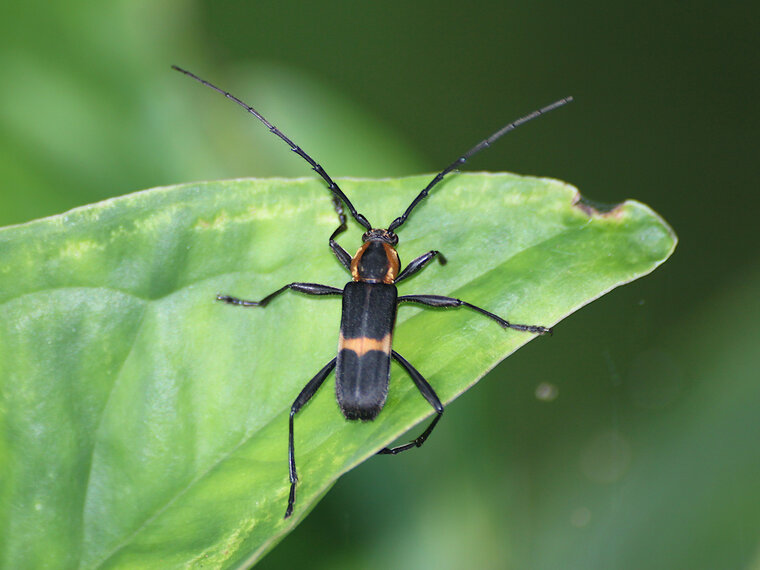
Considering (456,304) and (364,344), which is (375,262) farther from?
(456,304)

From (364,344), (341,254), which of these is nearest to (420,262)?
(341,254)

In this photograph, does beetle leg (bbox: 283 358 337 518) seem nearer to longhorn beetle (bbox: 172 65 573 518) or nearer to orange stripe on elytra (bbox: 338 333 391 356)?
longhorn beetle (bbox: 172 65 573 518)

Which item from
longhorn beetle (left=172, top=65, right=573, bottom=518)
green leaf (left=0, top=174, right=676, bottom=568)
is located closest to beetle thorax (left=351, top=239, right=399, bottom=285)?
longhorn beetle (left=172, top=65, right=573, bottom=518)

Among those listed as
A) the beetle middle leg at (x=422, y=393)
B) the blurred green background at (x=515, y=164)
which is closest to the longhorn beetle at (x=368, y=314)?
the beetle middle leg at (x=422, y=393)

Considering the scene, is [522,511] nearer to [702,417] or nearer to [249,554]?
[702,417]

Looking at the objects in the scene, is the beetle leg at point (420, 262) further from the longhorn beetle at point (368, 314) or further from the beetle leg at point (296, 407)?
the beetle leg at point (296, 407)

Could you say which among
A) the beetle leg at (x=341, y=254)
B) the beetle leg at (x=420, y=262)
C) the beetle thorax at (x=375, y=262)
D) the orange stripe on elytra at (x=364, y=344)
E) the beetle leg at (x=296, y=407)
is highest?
the beetle thorax at (x=375, y=262)
